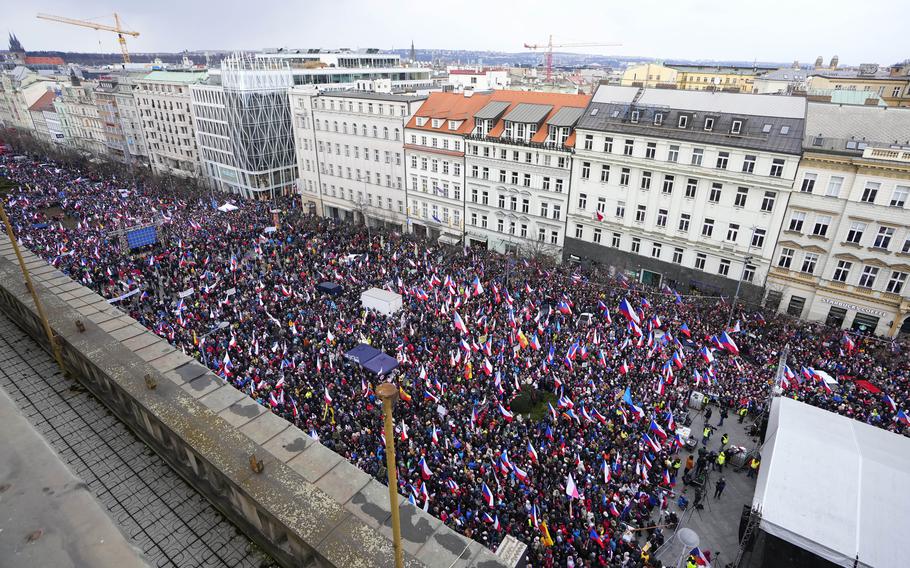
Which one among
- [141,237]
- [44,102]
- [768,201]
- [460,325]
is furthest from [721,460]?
[44,102]

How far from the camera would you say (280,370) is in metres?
28.3

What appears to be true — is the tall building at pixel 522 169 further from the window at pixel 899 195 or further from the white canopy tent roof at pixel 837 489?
the white canopy tent roof at pixel 837 489

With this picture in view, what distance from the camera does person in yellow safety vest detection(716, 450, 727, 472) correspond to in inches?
919

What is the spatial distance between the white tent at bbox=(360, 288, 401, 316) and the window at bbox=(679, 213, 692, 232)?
24.3 metres

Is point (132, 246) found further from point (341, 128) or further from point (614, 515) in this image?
point (614, 515)

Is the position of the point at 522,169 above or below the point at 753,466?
above

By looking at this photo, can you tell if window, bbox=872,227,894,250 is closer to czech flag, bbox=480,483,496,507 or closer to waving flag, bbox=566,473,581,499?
waving flag, bbox=566,473,581,499

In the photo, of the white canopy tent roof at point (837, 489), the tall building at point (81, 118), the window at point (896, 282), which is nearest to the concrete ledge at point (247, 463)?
the white canopy tent roof at point (837, 489)

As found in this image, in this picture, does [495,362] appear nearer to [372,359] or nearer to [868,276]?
[372,359]

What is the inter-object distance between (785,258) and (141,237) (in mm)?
57010

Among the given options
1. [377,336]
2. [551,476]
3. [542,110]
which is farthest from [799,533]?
[542,110]

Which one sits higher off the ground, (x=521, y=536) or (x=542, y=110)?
(x=542, y=110)

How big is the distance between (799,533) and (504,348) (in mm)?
17862

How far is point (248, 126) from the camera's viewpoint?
69.5m
